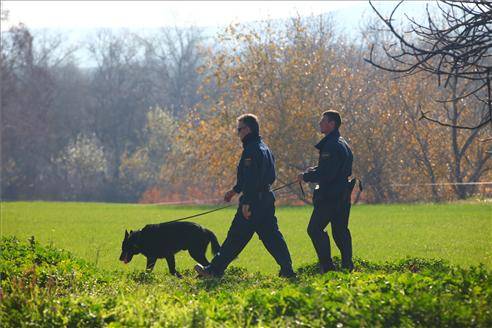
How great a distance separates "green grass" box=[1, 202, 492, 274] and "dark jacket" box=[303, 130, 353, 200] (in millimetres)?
2263

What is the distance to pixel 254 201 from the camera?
12.4 m

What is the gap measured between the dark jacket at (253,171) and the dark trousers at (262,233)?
15 cm

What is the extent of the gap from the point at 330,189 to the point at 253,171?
1116mm

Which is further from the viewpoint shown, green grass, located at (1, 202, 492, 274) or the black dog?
green grass, located at (1, 202, 492, 274)

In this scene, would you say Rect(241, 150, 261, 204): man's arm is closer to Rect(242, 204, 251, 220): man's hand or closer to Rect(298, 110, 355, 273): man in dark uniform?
Rect(242, 204, 251, 220): man's hand

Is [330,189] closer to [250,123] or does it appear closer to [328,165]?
[328,165]

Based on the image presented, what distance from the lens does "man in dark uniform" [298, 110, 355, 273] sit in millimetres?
12125

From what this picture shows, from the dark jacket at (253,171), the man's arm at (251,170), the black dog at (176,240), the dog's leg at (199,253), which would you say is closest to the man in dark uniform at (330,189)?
the dark jacket at (253,171)

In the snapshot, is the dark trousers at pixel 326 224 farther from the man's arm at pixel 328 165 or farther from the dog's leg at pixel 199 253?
the dog's leg at pixel 199 253

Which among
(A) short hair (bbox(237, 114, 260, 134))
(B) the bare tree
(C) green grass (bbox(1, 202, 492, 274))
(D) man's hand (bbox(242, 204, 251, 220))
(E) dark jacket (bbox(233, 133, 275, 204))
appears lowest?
(C) green grass (bbox(1, 202, 492, 274))

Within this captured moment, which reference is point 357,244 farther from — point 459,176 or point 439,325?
point 459,176

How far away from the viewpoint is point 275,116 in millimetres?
40219

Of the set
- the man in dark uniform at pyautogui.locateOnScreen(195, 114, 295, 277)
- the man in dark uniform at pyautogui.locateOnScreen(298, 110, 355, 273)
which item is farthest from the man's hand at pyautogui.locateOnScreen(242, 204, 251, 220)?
the man in dark uniform at pyautogui.locateOnScreen(298, 110, 355, 273)

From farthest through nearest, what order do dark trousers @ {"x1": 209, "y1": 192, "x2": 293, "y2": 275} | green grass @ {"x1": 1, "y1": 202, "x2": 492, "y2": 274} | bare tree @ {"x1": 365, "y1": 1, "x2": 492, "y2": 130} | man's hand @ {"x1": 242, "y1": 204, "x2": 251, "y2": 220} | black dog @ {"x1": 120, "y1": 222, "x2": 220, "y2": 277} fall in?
green grass @ {"x1": 1, "y1": 202, "x2": 492, "y2": 274} < black dog @ {"x1": 120, "y1": 222, "x2": 220, "y2": 277} < dark trousers @ {"x1": 209, "y1": 192, "x2": 293, "y2": 275} < man's hand @ {"x1": 242, "y1": 204, "x2": 251, "y2": 220} < bare tree @ {"x1": 365, "y1": 1, "x2": 492, "y2": 130}
